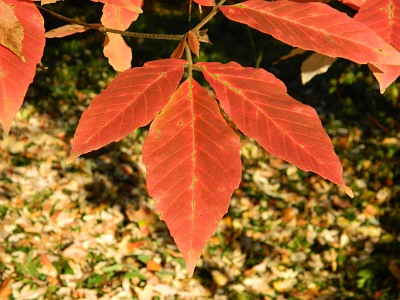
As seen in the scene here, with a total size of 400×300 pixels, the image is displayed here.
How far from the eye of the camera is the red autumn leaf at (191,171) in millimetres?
551

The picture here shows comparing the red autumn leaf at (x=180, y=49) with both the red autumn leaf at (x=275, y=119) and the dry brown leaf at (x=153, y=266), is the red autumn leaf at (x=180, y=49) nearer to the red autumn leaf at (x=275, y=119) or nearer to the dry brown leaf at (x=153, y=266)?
the red autumn leaf at (x=275, y=119)

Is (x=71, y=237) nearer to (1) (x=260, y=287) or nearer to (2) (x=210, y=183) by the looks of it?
(1) (x=260, y=287)

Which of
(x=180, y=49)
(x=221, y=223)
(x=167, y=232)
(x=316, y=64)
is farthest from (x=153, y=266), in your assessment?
(x=180, y=49)

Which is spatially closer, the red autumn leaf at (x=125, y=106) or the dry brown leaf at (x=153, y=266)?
the red autumn leaf at (x=125, y=106)

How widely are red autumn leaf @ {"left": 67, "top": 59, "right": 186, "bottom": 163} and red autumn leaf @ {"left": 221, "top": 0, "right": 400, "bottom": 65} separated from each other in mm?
106

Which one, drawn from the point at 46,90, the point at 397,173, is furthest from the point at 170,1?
the point at 397,173

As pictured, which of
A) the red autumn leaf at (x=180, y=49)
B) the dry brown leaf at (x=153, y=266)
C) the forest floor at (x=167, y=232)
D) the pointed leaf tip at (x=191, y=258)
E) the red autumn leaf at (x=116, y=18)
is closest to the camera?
the pointed leaf tip at (x=191, y=258)

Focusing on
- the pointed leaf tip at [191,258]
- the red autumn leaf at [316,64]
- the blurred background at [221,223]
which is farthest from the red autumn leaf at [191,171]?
the blurred background at [221,223]

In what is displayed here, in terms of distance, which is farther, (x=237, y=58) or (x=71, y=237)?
(x=237, y=58)

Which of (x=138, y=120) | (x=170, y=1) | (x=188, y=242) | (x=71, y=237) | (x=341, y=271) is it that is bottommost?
(x=341, y=271)

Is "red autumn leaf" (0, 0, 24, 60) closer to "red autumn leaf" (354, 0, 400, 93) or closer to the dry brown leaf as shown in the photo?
"red autumn leaf" (354, 0, 400, 93)

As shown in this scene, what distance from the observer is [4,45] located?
57cm

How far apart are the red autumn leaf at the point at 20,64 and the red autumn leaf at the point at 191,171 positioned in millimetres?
138

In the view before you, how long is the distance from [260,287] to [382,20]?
2.68 metres
